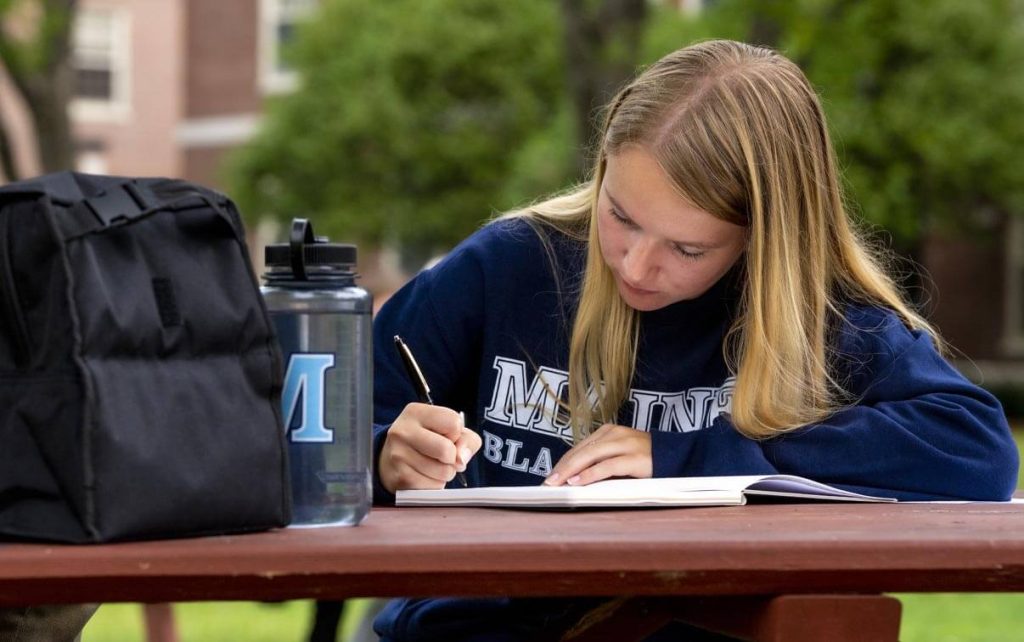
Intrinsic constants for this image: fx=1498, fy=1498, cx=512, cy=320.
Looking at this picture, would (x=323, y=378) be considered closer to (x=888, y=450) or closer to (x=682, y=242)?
(x=682, y=242)

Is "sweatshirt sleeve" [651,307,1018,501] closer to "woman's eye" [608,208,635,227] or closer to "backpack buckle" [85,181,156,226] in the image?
Result: "woman's eye" [608,208,635,227]

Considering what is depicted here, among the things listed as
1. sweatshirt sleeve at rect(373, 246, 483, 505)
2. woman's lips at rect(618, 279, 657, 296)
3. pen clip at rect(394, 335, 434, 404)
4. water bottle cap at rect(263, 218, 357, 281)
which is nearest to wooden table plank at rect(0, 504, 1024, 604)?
water bottle cap at rect(263, 218, 357, 281)

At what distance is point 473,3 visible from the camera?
765 inches

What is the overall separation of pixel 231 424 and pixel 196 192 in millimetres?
246

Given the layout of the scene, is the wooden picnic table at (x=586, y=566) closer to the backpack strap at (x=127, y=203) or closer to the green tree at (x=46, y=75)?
the backpack strap at (x=127, y=203)

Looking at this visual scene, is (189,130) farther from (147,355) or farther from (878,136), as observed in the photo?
(147,355)

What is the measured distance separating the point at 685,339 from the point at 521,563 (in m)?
0.93

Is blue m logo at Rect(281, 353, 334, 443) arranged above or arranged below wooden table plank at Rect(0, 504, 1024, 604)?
above

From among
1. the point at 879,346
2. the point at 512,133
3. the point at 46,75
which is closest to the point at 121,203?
the point at 879,346

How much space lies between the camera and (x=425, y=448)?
1858mm

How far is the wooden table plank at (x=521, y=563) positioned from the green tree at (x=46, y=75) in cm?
642

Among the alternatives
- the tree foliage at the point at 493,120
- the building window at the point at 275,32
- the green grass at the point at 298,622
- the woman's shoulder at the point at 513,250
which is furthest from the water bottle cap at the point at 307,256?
the building window at the point at 275,32

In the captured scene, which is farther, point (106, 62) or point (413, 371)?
point (106, 62)

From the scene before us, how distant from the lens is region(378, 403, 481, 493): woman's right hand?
1.84 m
